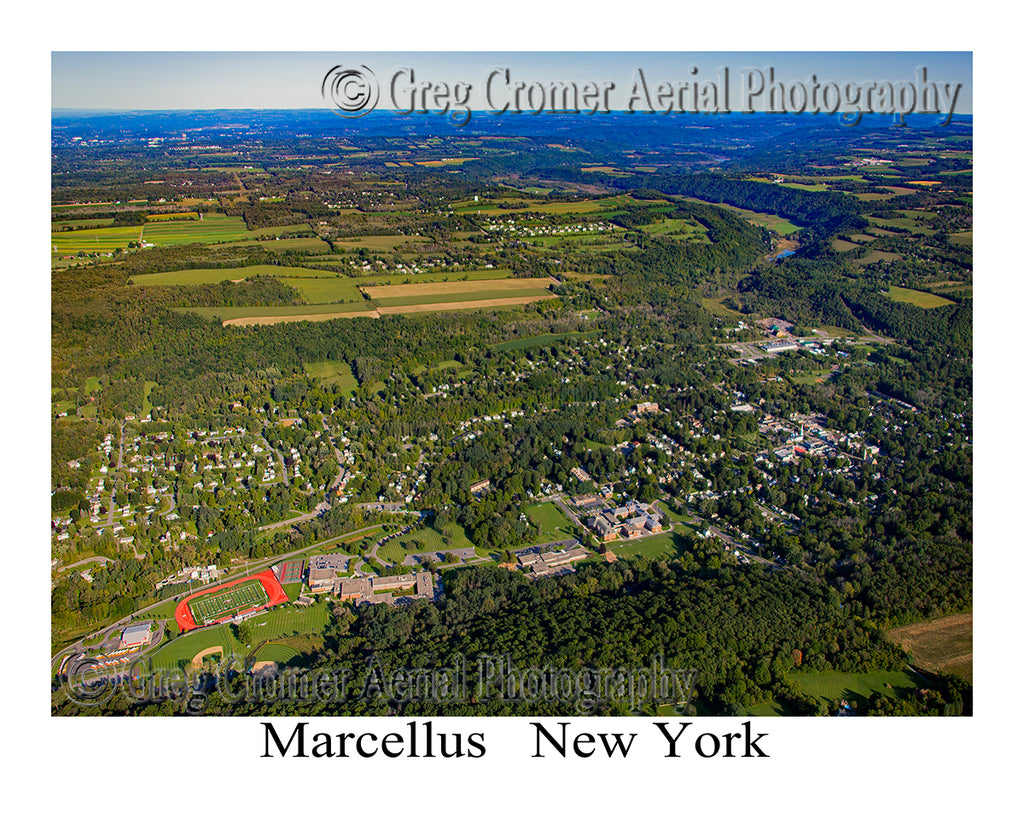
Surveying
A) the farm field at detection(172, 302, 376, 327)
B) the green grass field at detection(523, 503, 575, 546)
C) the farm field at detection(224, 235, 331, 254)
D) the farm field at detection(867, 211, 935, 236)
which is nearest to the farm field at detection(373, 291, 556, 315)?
the farm field at detection(172, 302, 376, 327)

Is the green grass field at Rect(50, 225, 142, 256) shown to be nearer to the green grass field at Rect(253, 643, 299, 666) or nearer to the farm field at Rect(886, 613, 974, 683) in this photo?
the green grass field at Rect(253, 643, 299, 666)

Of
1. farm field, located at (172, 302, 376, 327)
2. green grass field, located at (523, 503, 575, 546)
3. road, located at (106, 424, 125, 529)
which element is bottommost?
green grass field, located at (523, 503, 575, 546)

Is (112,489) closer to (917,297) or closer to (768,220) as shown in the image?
(917,297)

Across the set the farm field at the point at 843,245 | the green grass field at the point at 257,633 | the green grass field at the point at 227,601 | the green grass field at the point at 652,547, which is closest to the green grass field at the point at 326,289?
the green grass field at the point at 227,601

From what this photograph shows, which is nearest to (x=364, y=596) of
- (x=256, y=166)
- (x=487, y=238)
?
(x=487, y=238)

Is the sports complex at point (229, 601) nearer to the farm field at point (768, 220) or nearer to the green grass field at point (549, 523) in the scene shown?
the green grass field at point (549, 523)
